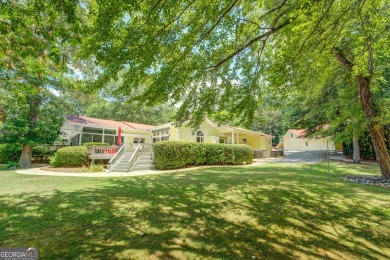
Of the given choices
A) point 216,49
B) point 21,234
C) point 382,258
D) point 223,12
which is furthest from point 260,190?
point 21,234

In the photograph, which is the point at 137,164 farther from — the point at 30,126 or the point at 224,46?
the point at 224,46

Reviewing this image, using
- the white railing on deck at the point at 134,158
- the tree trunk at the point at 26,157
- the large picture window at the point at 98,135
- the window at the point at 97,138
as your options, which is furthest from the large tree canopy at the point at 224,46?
the window at the point at 97,138

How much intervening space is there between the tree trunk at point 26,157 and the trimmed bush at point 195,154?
11.0 metres

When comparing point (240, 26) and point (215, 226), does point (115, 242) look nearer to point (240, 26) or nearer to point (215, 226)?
point (215, 226)

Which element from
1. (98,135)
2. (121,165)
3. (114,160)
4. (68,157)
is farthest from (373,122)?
(98,135)

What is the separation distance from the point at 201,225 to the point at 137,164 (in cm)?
1138

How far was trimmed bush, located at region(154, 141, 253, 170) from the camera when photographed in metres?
13.4

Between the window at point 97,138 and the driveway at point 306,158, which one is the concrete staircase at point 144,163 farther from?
the driveway at point 306,158

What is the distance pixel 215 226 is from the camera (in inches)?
138

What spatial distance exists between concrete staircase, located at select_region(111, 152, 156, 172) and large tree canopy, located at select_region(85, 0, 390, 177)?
829cm

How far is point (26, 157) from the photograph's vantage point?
15.5 metres

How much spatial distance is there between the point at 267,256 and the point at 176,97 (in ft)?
14.4

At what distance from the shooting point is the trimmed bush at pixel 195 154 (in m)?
13.4

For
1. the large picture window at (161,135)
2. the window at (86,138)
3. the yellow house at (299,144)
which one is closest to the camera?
the window at (86,138)
